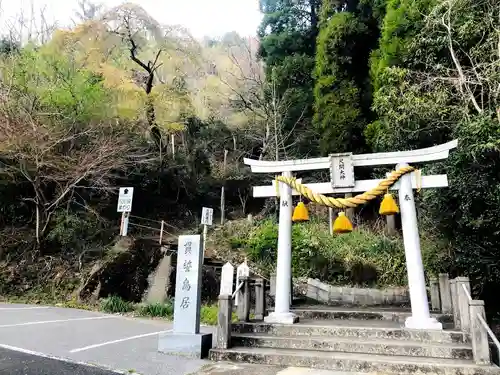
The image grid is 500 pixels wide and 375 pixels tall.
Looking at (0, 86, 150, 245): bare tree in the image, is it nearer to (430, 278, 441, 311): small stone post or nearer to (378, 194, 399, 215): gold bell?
(378, 194, 399, 215): gold bell

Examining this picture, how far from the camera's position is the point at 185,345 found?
18.8ft

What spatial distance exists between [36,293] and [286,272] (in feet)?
28.9

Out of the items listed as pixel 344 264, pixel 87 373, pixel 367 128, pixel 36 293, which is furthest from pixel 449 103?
pixel 36 293

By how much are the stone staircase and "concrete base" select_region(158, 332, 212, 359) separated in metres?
0.20

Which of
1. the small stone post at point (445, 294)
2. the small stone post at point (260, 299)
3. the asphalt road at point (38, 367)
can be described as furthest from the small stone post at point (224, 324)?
the small stone post at point (445, 294)

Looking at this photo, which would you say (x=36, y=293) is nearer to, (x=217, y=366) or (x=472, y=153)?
(x=217, y=366)

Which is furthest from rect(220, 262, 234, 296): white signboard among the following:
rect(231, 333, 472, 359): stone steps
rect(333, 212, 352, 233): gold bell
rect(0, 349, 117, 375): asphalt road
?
rect(0, 349, 117, 375): asphalt road

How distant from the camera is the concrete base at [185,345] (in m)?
5.68

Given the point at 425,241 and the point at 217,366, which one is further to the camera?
the point at 425,241

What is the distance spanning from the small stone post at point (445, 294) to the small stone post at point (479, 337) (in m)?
2.72

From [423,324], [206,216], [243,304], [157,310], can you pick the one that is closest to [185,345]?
[243,304]

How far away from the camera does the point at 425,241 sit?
1152cm

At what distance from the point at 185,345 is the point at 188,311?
495 millimetres

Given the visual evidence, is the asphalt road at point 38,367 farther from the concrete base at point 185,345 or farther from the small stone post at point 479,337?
the small stone post at point 479,337
